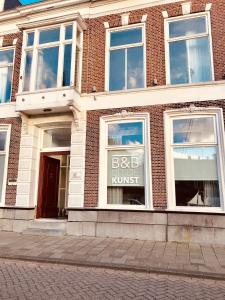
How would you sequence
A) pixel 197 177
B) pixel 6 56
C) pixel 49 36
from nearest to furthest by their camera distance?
pixel 197 177
pixel 49 36
pixel 6 56

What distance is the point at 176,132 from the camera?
344 inches

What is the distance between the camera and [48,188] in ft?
34.2

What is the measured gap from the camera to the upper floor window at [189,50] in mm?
8992

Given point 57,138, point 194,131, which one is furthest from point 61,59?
point 194,131

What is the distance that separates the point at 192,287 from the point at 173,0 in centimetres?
925

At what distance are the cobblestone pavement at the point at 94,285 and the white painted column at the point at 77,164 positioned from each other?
340 cm

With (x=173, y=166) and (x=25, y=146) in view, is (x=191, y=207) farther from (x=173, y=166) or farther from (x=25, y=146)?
(x=25, y=146)

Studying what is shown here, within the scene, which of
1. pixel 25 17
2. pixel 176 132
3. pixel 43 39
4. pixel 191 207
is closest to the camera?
pixel 191 207

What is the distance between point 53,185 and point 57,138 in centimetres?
196

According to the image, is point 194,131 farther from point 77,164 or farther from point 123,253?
point 123,253

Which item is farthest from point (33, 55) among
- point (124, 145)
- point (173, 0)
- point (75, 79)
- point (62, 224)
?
point (62, 224)

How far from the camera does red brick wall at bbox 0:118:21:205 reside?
9719mm

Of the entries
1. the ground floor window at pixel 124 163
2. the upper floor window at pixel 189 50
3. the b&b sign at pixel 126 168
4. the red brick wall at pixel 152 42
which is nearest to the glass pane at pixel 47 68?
the red brick wall at pixel 152 42

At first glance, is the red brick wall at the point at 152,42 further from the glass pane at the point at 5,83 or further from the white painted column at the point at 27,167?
the glass pane at the point at 5,83
